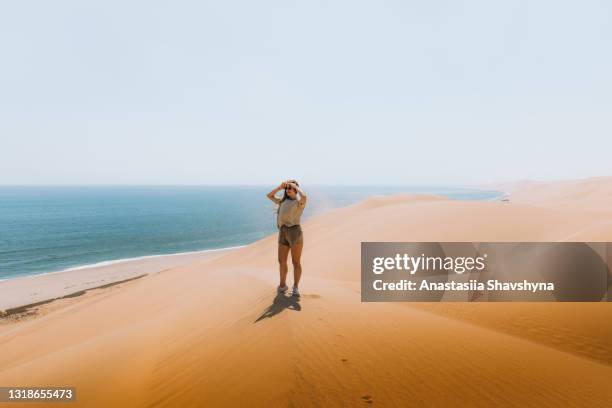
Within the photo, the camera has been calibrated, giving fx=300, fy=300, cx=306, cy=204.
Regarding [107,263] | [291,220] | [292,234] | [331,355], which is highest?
[291,220]

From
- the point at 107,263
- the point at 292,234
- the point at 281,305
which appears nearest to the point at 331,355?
the point at 281,305

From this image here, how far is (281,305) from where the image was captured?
5910mm

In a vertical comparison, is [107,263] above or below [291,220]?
below

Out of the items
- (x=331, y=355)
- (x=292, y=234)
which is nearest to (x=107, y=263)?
(x=292, y=234)

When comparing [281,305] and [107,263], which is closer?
[281,305]

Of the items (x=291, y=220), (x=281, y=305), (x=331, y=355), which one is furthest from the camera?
(x=291, y=220)

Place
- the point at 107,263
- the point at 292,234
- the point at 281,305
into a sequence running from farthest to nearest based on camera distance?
the point at 107,263, the point at 292,234, the point at 281,305

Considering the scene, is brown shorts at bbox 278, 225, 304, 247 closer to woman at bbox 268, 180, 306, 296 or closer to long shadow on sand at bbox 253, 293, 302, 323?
woman at bbox 268, 180, 306, 296

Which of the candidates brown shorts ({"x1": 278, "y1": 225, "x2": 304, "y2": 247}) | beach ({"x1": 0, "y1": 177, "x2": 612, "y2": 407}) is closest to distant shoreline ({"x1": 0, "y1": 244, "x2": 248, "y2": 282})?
beach ({"x1": 0, "y1": 177, "x2": 612, "y2": 407})

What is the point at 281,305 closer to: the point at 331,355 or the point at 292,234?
the point at 292,234

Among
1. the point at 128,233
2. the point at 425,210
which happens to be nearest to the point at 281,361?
the point at 425,210

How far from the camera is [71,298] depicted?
20.4m

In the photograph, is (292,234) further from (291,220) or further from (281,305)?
(281,305)

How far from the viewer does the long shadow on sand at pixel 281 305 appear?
18.1 ft
